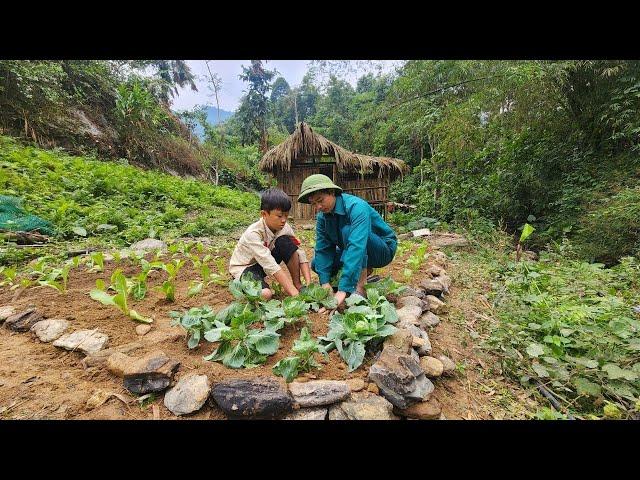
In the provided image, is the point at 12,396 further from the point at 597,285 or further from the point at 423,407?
the point at 597,285

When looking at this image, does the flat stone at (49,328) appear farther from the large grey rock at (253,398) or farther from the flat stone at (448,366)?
the flat stone at (448,366)

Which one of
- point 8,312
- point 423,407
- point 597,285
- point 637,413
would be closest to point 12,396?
point 8,312

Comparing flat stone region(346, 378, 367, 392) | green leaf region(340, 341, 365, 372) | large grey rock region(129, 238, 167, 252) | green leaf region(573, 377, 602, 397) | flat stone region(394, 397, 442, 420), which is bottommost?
green leaf region(573, 377, 602, 397)

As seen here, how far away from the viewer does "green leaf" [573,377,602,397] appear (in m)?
1.76

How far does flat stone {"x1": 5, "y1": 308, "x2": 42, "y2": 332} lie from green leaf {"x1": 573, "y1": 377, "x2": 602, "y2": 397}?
3.57 metres

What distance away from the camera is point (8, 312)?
96.3 inches

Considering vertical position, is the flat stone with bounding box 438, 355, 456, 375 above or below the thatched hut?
A: below

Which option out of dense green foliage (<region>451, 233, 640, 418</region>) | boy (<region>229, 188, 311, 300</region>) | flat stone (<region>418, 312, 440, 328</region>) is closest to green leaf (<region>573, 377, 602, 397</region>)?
dense green foliage (<region>451, 233, 640, 418</region>)

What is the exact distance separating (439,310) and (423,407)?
1.52 m

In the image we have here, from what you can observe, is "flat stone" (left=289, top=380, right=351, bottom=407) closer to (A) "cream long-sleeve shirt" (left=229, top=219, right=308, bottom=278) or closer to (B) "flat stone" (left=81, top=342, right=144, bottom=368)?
(B) "flat stone" (left=81, top=342, right=144, bottom=368)

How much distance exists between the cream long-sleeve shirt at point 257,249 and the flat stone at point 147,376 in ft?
3.95

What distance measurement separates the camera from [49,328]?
2.21 metres

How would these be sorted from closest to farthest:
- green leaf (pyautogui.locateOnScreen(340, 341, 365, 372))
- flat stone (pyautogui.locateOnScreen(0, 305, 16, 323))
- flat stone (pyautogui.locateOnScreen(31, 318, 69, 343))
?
green leaf (pyautogui.locateOnScreen(340, 341, 365, 372))
flat stone (pyautogui.locateOnScreen(31, 318, 69, 343))
flat stone (pyautogui.locateOnScreen(0, 305, 16, 323))

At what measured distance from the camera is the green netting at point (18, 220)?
175 inches
